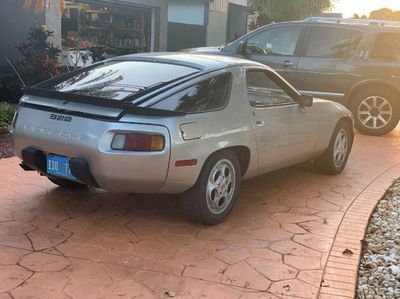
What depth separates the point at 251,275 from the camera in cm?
406

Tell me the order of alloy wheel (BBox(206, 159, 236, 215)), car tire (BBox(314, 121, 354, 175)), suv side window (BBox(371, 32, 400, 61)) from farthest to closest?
suv side window (BBox(371, 32, 400, 61)), car tire (BBox(314, 121, 354, 175)), alloy wheel (BBox(206, 159, 236, 215))

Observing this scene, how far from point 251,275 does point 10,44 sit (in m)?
9.92

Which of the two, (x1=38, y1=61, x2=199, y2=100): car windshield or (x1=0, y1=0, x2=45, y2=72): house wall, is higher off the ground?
(x1=0, y1=0, x2=45, y2=72): house wall

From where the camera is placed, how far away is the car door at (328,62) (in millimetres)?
10469

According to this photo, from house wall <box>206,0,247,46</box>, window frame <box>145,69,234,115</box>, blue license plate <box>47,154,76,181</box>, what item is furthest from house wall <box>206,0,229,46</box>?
blue license plate <box>47,154,76,181</box>

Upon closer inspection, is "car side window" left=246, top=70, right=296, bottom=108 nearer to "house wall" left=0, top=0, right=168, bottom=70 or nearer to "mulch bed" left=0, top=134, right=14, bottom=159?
"mulch bed" left=0, top=134, right=14, bottom=159

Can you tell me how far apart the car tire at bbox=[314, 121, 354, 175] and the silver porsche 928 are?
1.10 meters

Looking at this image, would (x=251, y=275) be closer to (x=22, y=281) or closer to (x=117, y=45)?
(x=22, y=281)

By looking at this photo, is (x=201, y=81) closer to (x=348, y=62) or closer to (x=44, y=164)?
(x=44, y=164)

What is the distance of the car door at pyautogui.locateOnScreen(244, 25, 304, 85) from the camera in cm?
1078

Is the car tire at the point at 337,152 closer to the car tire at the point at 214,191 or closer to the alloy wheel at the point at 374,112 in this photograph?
the car tire at the point at 214,191

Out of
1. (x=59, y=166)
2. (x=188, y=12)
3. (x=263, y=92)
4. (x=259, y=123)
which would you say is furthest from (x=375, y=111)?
(x=188, y=12)

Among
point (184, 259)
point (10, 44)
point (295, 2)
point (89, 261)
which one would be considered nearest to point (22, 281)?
point (89, 261)

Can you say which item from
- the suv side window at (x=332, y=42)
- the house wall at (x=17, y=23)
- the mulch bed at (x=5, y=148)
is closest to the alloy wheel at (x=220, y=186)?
the mulch bed at (x=5, y=148)
